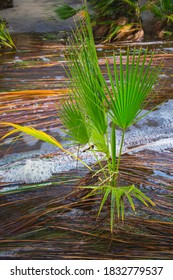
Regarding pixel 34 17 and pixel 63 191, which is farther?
pixel 34 17

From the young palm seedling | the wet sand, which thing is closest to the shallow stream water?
the young palm seedling

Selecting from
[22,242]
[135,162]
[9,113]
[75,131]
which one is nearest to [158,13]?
[9,113]

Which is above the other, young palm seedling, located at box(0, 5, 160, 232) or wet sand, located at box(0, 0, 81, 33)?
young palm seedling, located at box(0, 5, 160, 232)

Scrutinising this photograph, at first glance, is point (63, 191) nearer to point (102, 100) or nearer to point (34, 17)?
point (102, 100)

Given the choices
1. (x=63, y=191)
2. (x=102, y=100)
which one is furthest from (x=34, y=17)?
(x=102, y=100)

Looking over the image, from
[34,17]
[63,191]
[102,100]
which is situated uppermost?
[102,100]

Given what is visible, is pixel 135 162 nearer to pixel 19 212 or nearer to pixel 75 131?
pixel 75 131

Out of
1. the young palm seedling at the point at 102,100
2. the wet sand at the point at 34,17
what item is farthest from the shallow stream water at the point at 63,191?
the wet sand at the point at 34,17

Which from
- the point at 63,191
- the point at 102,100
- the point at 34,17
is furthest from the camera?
the point at 34,17

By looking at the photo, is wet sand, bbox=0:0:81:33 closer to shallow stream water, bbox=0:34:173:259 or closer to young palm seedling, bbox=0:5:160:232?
shallow stream water, bbox=0:34:173:259
